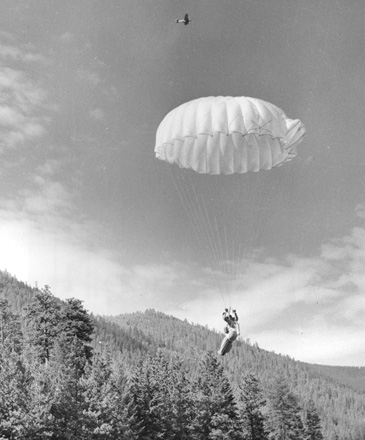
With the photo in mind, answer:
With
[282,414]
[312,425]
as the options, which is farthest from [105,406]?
[312,425]

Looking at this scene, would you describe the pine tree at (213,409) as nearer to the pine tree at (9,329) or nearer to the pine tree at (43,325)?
the pine tree at (43,325)

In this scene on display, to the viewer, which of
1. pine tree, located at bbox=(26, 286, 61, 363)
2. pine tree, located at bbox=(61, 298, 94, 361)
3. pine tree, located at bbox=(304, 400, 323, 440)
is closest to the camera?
pine tree, located at bbox=(61, 298, 94, 361)

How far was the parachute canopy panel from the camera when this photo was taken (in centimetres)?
2027

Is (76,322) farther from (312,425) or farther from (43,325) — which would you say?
(312,425)

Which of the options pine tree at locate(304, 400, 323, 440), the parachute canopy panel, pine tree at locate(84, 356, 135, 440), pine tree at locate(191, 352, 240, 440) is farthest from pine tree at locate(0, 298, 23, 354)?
pine tree at locate(304, 400, 323, 440)

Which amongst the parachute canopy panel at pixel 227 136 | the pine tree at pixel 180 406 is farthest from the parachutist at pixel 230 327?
the pine tree at pixel 180 406

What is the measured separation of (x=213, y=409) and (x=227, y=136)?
22.8m

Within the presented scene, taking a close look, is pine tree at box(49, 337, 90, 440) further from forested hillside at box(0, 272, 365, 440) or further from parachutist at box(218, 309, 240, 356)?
parachutist at box(218, 309, 240, 356)

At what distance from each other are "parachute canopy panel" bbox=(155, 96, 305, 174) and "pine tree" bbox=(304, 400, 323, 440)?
39693 mm

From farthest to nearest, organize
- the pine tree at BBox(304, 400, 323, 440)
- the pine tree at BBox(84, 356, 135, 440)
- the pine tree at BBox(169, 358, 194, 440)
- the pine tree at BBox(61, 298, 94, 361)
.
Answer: the pine tree at BBox(304, 400, 323, 440) → the pine tree at BBox(61, 298, 94, 361) → the pine tree at BBox(169, 358, 194, 440) → the pine tree at BBox(84, 356, 135, 440)

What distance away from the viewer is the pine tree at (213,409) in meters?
35.0

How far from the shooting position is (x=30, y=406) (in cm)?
2353

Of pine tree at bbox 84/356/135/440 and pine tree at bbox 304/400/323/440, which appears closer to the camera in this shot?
pine tree at bbox 84/356/135/440

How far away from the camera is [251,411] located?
135 ft
